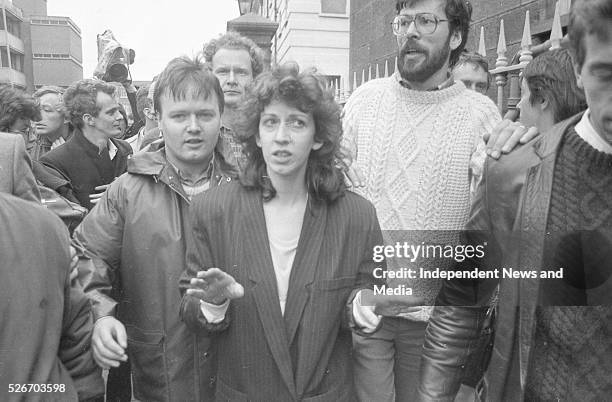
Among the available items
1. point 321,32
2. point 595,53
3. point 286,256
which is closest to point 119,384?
point 286,256

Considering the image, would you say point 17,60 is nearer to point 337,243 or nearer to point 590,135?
point 337,243

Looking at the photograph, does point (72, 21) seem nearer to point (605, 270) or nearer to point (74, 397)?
point (74, 397)

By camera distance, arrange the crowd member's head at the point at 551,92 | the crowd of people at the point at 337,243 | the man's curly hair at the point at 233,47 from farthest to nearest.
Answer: the man's curly hair at the point at 233,47, the crowd member's head at the point at 551,92, the crowd of people at the point at 337,243

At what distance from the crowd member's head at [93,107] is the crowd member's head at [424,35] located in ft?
5.91

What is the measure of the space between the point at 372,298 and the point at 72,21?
1.40 metres

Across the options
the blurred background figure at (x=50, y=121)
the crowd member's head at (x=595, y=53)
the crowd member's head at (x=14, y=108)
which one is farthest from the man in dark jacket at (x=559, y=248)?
the blurred background figure at (x=50, y=121)

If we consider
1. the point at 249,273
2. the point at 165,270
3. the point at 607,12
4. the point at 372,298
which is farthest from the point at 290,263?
the point at 607,12

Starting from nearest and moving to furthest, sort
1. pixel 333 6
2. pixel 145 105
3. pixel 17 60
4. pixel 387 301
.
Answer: pixel 387 301 → pixel 17 60 → pixel 145 105 → pixel 333 6

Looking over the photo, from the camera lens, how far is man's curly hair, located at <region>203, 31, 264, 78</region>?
262 cm

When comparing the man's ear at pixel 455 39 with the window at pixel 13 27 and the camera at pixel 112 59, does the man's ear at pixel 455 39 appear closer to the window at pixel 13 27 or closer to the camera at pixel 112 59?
the camera at pixel 112 59

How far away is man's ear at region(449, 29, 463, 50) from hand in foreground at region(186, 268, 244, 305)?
45.8 inches

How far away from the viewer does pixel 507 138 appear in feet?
3.92

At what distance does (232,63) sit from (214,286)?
1.63 m

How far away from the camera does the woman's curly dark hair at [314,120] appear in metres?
1.48
